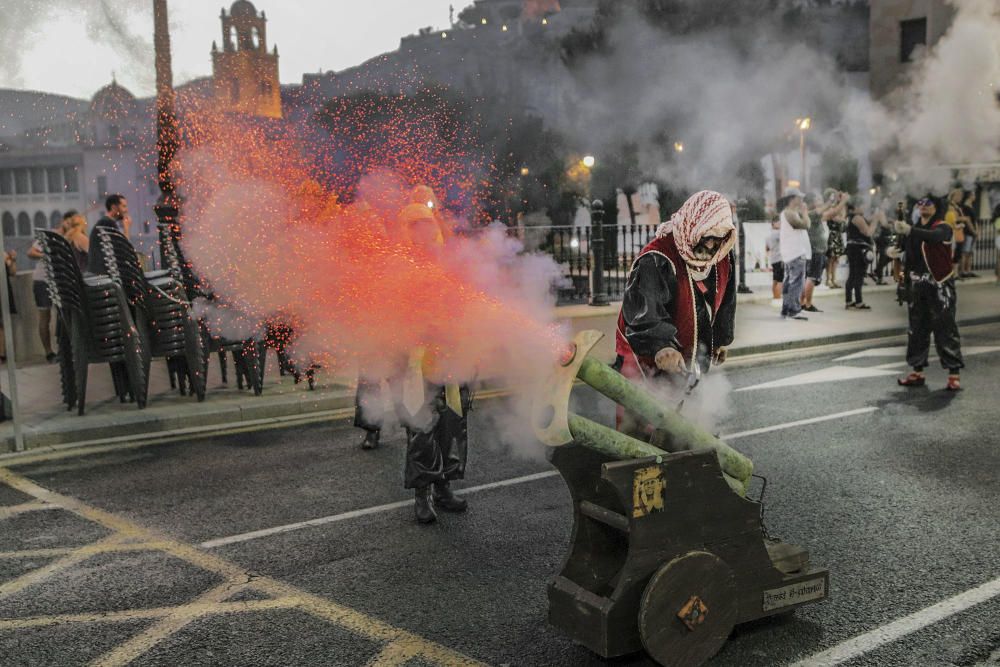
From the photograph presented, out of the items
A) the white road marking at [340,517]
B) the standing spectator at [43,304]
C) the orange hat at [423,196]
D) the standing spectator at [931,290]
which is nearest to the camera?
the white road marking at [340,517]

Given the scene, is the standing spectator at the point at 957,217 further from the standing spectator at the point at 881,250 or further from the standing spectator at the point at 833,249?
the standing spectator at the point at 833,249

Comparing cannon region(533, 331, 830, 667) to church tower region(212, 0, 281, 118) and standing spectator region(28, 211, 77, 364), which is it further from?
church tower region(212, 0, 281, 118)

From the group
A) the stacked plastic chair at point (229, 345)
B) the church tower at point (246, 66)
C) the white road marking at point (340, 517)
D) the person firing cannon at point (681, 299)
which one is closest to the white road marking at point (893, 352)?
the white road marking at point (340, 517)

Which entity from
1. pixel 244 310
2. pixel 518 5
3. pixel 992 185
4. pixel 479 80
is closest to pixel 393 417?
pixel 244 310

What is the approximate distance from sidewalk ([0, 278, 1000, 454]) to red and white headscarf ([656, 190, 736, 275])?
478cm

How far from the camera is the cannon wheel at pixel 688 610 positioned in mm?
3453

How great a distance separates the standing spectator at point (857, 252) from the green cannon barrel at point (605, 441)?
1409cm

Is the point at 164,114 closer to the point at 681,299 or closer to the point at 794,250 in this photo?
the point at 681,299

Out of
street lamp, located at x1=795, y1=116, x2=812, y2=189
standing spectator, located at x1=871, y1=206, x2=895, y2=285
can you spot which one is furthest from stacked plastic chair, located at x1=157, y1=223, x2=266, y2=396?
street lamp, located at x1=795, y1=116, x2=812, y2=189

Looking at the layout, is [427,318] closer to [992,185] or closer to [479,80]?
[992,185]

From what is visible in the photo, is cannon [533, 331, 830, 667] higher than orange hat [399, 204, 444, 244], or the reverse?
orange hat [399, 204, 444, 244]

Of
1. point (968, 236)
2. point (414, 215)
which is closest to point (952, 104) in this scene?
point (414, 215)

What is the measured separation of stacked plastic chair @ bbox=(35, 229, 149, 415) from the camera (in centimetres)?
870

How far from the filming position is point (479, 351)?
4.93 meters
